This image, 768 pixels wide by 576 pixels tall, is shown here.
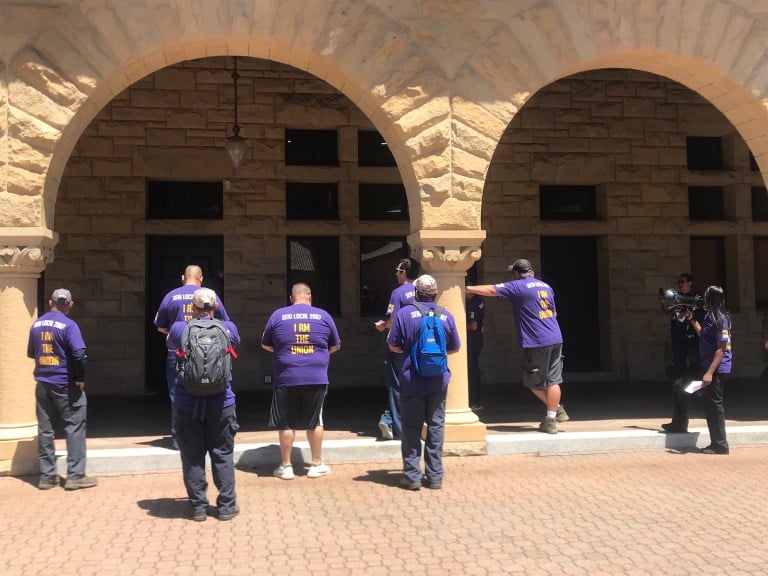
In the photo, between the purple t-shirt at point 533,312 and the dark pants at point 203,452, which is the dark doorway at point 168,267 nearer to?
the purple t-shirt at point 533,312

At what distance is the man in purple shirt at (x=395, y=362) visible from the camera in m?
7.12

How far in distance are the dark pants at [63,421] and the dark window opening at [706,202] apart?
10.0 metres

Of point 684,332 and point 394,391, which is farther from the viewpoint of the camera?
point 684,332

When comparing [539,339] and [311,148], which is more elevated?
[311,148]

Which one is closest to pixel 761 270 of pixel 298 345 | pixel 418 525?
pixel 298 345

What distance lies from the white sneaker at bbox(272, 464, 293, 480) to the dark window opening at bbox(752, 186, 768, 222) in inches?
373

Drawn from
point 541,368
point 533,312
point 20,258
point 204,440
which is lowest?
point 204,440

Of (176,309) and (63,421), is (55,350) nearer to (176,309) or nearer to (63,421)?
(63,421)

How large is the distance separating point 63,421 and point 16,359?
87 centimetres

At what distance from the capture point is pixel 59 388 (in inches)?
238

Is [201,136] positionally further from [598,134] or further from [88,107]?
[598,134]

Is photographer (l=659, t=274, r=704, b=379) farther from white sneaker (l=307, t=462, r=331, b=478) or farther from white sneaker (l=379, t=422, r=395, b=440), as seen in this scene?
white sneaker (l=307, t=462, r=331, b=478)

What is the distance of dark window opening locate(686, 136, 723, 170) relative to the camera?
12.3 metres

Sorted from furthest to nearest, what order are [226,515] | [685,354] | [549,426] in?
[685,354] < [549,426] < [226,515]
